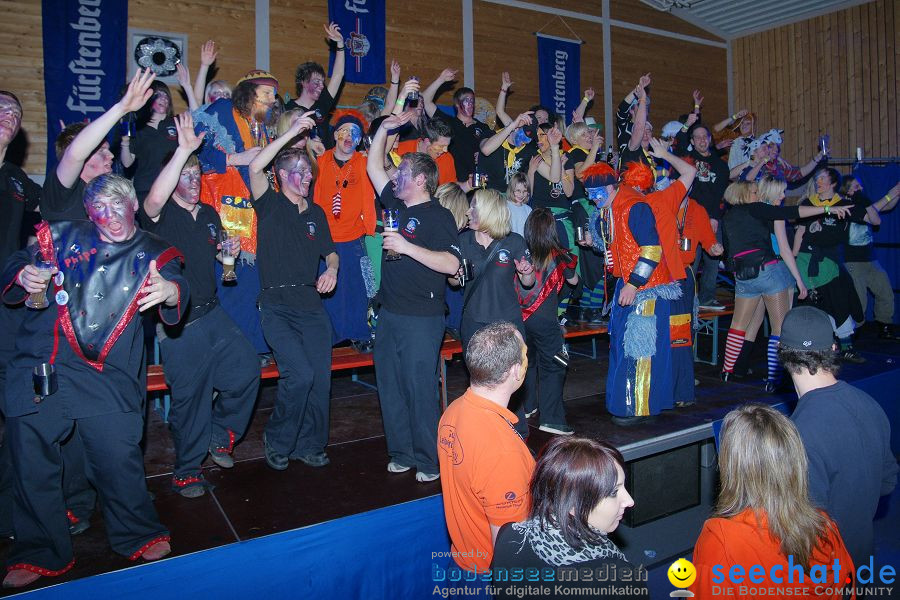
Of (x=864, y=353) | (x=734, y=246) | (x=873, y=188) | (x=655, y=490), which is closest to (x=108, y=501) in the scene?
(x=655, y=490)

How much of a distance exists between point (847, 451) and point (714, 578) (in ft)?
3.10

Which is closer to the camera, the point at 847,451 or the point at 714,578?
the point at 714,578

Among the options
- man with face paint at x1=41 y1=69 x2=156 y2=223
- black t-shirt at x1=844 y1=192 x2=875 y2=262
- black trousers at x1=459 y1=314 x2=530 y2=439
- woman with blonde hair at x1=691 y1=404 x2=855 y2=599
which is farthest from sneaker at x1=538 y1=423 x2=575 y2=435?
black t-shirt at x1=844 y1=192 x2=875 y2=262

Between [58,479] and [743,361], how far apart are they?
647 cm

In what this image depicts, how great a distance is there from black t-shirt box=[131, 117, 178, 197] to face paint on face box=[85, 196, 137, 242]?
233cm

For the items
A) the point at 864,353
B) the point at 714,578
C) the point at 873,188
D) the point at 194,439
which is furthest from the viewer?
the point at 873,188

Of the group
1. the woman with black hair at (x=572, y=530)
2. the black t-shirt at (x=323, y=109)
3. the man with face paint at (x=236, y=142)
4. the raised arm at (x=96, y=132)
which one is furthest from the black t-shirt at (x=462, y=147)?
the woman with black hair at (x=572, y=530)

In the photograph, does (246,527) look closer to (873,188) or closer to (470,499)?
(470,499)

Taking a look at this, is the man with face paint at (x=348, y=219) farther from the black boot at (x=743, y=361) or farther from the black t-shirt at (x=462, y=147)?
the black boot at (x=743, y=361)

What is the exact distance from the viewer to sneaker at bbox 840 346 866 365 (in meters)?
8.13

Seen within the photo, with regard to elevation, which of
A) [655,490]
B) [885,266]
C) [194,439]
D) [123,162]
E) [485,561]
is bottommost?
[655,490]

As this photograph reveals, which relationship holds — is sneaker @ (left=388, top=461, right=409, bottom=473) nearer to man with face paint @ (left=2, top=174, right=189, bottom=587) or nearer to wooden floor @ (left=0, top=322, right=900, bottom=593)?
wooden floor @ (left=0, top=322, right=900, bottom=593)

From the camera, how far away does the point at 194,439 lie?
4234mm

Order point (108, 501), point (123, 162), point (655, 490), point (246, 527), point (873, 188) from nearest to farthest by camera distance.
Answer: point (108, 501) → point (246, 527) → point (655, 490) → point (123, 162) → point (873, 188)
